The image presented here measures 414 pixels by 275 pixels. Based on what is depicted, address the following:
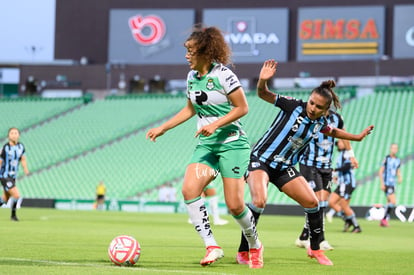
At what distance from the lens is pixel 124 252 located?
9.79 m

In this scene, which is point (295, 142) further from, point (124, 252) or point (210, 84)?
point (124, 252)

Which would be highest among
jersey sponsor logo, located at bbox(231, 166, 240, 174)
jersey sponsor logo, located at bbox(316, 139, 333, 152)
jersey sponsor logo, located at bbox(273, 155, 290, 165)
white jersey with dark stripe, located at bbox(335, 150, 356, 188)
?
jersey sponsor logo, located at bbox(273, 155, 290, 165)

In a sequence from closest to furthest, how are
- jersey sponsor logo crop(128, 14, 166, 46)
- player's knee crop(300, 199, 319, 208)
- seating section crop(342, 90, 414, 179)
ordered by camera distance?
player's knee crop(300, 199, 319, 208) → seating section crop(342, 90, 414, 179) → jersey sponsor logo crop(128, 14, 166, 46)

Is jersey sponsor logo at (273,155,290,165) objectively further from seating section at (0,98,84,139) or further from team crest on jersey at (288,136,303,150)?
seating section at (0,98,84,139)

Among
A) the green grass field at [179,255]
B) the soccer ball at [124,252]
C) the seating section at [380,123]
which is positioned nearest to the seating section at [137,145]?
the seating section at [380,123]

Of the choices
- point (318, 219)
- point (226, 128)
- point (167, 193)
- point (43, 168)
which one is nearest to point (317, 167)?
point (318, 219)

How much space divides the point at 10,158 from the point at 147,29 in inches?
1384

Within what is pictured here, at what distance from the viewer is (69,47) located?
6047 centimetres

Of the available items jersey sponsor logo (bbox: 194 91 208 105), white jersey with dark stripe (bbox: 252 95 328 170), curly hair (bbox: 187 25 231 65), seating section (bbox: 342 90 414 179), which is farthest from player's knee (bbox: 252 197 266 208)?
seating section (bbox: 342 90 414 179)

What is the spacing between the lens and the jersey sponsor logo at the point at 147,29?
5653cm

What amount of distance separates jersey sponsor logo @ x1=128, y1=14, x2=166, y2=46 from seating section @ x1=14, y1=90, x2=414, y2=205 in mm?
5113

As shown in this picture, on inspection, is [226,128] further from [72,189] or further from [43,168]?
[43,168]

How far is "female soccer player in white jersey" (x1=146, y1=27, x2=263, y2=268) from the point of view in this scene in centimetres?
989

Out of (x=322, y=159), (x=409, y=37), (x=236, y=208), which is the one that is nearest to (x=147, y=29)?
(x=409, y=37)
